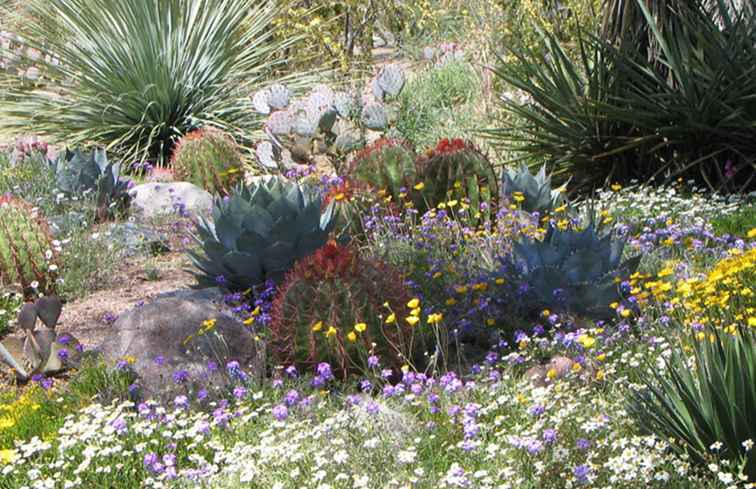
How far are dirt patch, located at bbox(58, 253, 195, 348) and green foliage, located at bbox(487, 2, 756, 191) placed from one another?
121 inches

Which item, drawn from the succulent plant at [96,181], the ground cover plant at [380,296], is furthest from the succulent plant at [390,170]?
the succulent plant at [96,181]

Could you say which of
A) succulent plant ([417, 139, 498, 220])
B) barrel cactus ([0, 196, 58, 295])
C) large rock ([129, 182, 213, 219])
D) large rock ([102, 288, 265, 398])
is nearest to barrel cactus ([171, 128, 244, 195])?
large rock ([129, 182, 213, 219])

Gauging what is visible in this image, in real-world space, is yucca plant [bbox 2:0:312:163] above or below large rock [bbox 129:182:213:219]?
above

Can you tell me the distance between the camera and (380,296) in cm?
498

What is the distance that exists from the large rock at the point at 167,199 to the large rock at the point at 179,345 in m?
3.27

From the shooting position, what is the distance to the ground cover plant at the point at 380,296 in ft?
12.2

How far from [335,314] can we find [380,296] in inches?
9.6

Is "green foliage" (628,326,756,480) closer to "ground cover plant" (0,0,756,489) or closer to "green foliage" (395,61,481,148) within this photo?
"ground cover plant" (0,0,756,489)

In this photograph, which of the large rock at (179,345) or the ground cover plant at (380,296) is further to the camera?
the large rock at (179,345)

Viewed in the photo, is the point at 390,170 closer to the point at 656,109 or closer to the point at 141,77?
the point at 656,109

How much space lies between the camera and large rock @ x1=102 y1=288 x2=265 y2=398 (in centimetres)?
490

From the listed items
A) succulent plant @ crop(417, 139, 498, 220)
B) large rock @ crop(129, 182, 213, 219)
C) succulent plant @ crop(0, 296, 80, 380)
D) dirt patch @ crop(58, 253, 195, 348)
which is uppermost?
succulent plant @ crop(417, 139, 498, 220)

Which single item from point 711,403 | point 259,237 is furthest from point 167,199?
point 711,403

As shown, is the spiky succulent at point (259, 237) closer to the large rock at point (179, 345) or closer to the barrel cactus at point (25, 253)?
the large rock at point (179, 345)
